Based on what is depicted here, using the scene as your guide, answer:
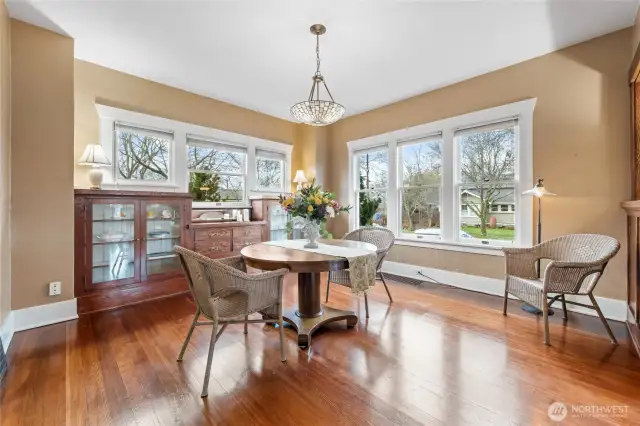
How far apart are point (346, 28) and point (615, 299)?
3.67m

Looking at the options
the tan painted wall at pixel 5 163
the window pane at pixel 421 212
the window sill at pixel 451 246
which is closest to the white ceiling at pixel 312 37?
the tan painted wall at pixel 5 163

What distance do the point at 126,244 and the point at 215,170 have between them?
5.56ft

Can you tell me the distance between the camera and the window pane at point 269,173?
5.17 m

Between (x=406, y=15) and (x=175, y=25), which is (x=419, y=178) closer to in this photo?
(x=406, y=15)

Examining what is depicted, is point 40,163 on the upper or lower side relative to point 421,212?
upper

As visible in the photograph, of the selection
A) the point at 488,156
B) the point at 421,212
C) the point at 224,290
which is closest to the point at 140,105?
the point at 224,290

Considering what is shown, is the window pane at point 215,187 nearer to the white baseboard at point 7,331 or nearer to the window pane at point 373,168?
the window pane at point 373,168

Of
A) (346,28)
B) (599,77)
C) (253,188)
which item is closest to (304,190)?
(346,28)

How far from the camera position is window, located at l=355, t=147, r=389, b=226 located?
501 cm

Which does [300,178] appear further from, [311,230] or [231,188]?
[311,230]

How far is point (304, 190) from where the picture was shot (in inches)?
108

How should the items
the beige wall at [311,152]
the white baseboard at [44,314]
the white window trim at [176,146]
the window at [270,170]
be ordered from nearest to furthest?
1. the white baseboard at [44,314]
2. the white window trim at [176,146]
3. the window at [270,170]
4. the beige wall at [311,152]

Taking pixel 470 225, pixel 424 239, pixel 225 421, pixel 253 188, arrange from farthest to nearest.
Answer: pixel 253 188, pixel 424 239, pixel 470 225, pixel 225 421

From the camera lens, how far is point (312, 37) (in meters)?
2.87
